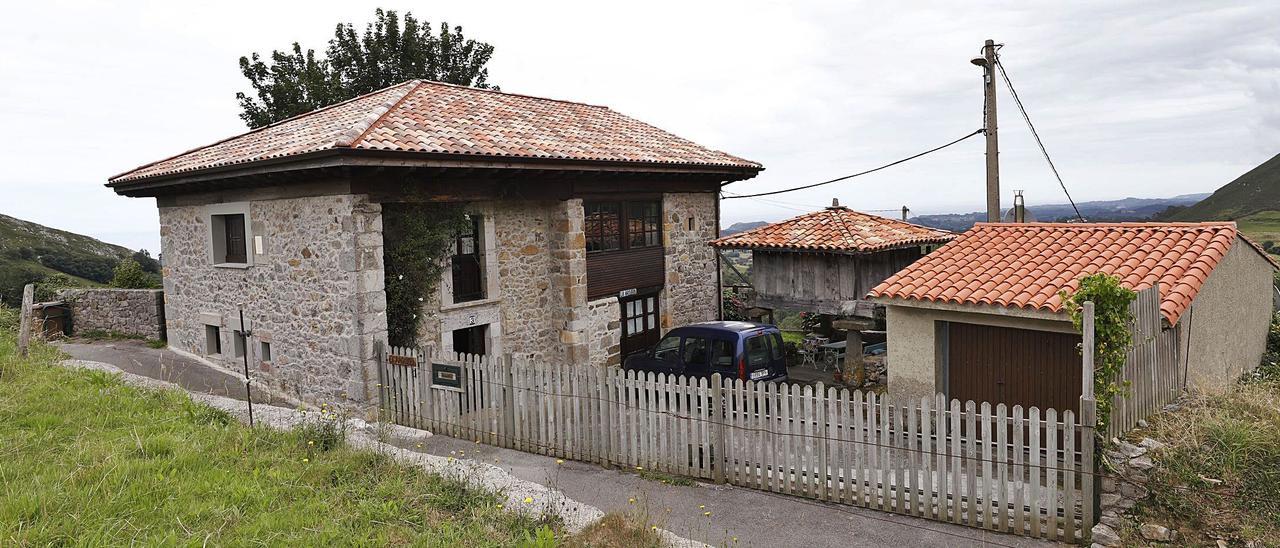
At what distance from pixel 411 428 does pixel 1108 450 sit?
329 inches

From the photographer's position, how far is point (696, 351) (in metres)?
11.3

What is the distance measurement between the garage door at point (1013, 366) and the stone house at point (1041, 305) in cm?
1

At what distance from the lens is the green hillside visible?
47.1m

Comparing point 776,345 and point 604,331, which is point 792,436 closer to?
point 776,345

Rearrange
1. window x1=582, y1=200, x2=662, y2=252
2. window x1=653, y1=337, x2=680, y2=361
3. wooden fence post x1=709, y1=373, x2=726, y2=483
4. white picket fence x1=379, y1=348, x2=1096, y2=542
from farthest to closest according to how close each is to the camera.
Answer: window x1=582, y1=200, x2=662, y2=252 < window x1=653, y1=337, x2=680, y2=361 < wooden fence post x1=709, y1=373, x2=726, y2=483 < white picket fence x1=379, y1=348, x2=1096, y2=542

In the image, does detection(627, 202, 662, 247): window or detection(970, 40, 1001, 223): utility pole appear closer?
detection(970, 40, 1001, 223): utility pole

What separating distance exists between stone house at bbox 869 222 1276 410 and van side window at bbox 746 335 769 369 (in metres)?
1.95

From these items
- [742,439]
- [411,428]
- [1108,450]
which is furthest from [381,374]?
[1108,450]

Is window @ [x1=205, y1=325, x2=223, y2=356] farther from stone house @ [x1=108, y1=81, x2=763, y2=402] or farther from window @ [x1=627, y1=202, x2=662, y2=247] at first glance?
window @ [x1=627, y1=202, x2=662, y2=247]

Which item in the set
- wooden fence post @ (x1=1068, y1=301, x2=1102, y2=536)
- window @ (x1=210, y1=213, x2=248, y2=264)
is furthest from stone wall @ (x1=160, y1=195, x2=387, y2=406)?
wooden fence post @ (x1=1068, y1=301, x2=1102, y2=536)

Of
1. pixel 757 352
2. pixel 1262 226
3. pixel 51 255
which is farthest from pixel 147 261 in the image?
pixel 1262 226

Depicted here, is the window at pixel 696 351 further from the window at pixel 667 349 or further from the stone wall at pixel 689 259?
the stone wall at pixel 689 259

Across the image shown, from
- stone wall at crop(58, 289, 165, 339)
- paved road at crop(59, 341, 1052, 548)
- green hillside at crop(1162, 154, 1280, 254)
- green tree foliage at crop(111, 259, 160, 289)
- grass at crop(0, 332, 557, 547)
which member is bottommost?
paved road at crop(59, 341, 1052, 548)

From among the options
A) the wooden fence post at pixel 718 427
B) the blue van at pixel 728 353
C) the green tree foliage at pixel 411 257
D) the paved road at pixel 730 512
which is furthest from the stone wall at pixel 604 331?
the wooden fence post at pixel 718 427
